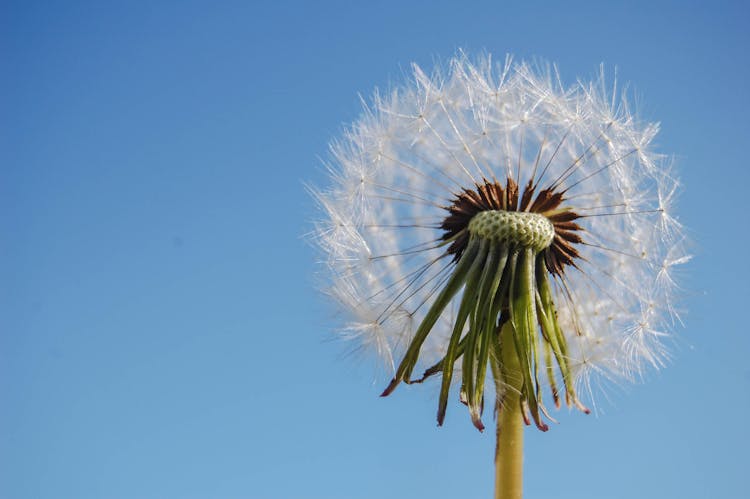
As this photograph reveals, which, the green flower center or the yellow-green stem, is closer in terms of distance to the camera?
the yellow-green stem

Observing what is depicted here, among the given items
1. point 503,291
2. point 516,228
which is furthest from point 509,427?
point 516,228

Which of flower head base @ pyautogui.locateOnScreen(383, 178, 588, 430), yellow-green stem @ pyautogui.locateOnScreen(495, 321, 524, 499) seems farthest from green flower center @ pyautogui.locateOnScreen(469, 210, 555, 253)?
yellow-green stem @ pyautogui.locateOnScreen(495, 321, 524, 499)

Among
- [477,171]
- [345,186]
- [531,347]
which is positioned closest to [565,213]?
[477,171]

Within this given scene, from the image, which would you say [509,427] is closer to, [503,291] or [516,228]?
[503,291]

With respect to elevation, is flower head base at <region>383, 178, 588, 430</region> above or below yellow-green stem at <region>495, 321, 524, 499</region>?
above

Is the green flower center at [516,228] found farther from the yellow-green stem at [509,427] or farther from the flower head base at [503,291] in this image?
the yellow-green stem at [509,427]

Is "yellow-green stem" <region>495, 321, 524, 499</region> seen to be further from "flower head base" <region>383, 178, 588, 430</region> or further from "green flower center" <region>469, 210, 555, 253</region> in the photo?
"green flower center" <region>469, 210, 555, 253</region>
